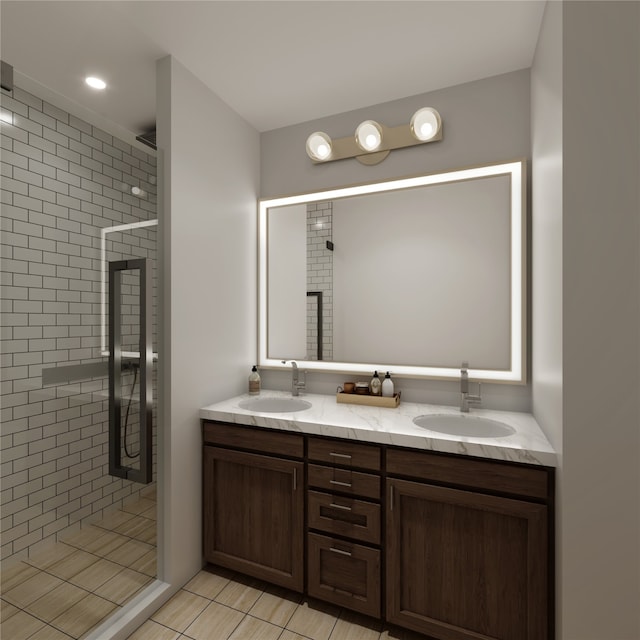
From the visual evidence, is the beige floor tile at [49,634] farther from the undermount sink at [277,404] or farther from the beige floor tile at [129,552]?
the undermount sink at [277,404]

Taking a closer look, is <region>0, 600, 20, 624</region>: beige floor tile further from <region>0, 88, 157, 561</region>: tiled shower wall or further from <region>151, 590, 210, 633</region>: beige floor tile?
<region>151, 590, 210, 633</region>: beige floor tile

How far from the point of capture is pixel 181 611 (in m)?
1.74

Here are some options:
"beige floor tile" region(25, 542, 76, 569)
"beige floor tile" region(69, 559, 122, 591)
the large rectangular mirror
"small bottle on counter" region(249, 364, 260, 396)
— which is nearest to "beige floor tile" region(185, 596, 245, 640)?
"beige floor tile" region(69, 559, 122, 591)

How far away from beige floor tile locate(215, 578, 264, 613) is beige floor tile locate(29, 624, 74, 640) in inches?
25.3

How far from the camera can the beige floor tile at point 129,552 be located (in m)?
1.66

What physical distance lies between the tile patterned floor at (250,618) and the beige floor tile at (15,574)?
0.58 meters

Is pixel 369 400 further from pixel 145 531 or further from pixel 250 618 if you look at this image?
pixel 145 531

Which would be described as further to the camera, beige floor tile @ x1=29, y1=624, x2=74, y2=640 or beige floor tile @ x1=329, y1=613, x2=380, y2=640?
beige floor tile @ x1=329, y1=613, x2=380, y2=640

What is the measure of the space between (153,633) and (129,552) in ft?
1.13

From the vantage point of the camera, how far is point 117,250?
1617mm

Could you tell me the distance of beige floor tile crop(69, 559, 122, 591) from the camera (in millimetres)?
1513

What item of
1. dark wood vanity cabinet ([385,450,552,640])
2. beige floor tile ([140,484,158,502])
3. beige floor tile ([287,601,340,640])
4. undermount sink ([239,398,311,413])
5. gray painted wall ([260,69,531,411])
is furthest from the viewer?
undermount sink ([239,398,311,413])

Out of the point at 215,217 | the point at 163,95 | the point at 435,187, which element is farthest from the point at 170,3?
the point at 435,187

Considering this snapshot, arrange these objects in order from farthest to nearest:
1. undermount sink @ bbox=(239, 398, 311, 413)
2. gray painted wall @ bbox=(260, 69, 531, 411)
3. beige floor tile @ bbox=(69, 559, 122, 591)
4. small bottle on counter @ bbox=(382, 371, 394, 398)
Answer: undermount sink @ bbox=(239, 398, 311, 413)
small bottle on counter @ bbox=(382, 371, 394, 398)
gray painted wall @ bbox=(260, 69, 531, 411)
beige floor tile @ bbox=(69, 559, 122, 591)
